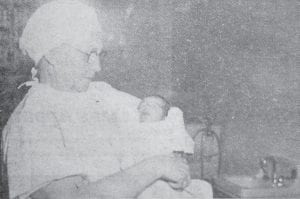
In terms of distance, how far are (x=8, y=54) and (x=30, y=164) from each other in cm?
49

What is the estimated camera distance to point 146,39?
4.60 ft

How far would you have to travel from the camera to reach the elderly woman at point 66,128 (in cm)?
88

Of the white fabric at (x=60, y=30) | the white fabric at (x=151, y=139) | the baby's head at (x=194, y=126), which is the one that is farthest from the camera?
the baby's head at (x=194, y=126)

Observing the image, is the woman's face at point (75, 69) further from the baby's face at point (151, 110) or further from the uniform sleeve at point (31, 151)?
the baby's face at point (151, 110)

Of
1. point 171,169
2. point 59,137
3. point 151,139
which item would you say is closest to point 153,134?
point 151,139

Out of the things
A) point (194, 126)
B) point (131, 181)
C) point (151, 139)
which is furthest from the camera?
point (194, 126)

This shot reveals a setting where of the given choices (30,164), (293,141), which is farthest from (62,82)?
(293,141)

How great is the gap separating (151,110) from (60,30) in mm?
410

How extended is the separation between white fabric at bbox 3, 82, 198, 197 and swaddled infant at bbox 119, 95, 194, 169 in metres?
0.02

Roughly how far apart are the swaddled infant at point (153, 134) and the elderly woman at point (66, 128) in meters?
0.06

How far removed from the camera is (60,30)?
0.98m

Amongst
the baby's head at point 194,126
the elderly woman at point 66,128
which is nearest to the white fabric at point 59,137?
the elderly woman at point 66,128

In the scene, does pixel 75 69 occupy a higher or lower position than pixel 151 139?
higher

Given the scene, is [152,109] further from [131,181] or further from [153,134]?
[131,181]
